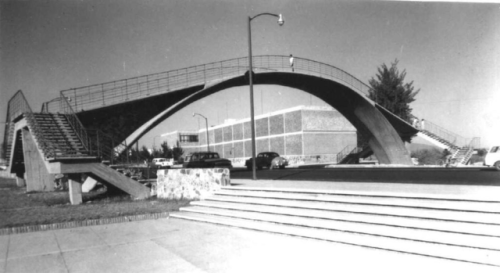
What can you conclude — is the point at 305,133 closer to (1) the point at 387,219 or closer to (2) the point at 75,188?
(2) the point at 75,188

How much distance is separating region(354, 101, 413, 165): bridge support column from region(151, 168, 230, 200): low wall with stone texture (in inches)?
876

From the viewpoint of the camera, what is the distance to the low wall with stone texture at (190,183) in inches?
440

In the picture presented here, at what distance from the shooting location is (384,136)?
105 ft

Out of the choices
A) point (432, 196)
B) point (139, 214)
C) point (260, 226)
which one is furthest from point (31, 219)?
point (432, 196)

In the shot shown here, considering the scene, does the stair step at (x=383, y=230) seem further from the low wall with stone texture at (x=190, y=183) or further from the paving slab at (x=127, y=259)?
the paving slab at (x=127, y=259)

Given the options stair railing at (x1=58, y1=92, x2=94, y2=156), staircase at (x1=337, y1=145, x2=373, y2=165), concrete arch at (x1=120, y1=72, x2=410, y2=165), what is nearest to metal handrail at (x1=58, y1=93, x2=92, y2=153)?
stair railing at (x1=58, y1=92, x2=94, y2=156)

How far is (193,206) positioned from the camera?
1043cm

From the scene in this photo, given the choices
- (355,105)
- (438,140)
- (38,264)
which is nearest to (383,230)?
(38,264)

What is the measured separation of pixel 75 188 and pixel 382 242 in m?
10.5

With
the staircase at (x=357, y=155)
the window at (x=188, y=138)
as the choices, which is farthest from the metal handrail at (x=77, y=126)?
the window at (x=188, y=138)

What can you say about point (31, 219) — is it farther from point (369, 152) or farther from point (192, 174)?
point (369, 152)

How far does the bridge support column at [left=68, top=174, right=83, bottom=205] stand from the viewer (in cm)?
1227

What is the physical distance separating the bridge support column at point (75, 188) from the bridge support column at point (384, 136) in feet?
79.8

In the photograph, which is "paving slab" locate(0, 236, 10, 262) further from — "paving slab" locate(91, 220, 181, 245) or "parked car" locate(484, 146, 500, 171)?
"parked car" locate(484, 146, 500, 171)
